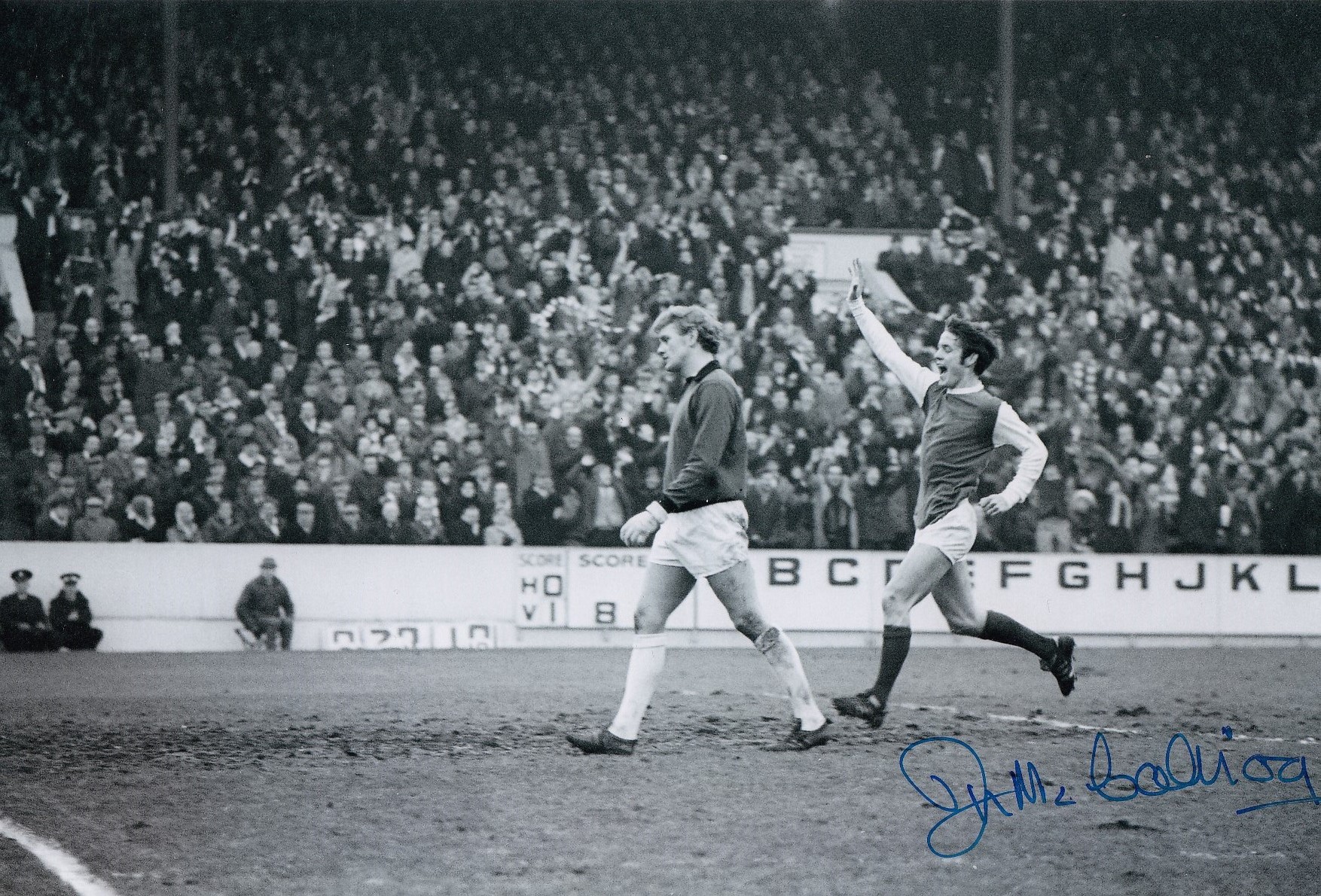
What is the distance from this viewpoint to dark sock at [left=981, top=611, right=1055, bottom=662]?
9.23 metres

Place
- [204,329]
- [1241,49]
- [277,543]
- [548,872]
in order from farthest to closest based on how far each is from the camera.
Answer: [1241,49] → [204,329] → [277,543] → [548,872]

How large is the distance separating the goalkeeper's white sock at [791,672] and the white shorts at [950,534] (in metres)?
1.05

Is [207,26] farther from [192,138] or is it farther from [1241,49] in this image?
[1241,49]

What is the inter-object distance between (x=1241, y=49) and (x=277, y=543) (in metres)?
19.6

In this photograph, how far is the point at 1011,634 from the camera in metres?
9.25

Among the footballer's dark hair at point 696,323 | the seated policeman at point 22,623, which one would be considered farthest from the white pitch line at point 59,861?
the seated policeman at point 22,623

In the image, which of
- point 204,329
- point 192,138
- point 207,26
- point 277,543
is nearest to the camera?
point 277,543

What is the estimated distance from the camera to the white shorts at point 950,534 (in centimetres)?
891

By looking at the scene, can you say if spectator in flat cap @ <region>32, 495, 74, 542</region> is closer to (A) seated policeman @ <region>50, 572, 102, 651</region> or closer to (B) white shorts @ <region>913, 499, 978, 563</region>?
(A) seated policeman @ <region>50, 572, 102, 651</region>

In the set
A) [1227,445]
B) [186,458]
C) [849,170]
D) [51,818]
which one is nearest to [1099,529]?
[1227,445]

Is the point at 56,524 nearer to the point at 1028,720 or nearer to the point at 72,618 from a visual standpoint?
the point at 72,618

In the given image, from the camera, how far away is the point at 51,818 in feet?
21.5

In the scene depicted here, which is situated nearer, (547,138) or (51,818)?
(51,818)
